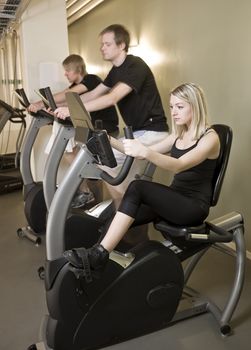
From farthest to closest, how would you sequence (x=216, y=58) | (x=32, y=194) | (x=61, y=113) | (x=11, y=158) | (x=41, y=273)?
(x=11, y=158)
(x=32, y=194)
(x=216, y=58)
(x=41, y=273)
(x=61, y=113)

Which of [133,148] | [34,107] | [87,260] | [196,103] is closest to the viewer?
[133,148]

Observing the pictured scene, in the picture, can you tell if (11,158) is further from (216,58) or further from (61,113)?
(216,58)

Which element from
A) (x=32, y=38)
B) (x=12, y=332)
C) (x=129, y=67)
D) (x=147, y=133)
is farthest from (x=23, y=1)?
(x=12, y=332)

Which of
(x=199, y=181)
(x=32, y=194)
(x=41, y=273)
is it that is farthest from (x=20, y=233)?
(x=199, y=181)

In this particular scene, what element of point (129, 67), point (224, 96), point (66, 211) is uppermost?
point (129, 67)

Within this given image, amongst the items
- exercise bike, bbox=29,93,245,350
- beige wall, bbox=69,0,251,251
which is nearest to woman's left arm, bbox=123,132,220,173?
exercise bike, bbox=29,93,245,350

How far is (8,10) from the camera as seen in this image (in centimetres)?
414

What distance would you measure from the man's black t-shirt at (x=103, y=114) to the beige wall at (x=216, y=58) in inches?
31.4

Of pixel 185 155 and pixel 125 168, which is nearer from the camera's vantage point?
pixel 125 168

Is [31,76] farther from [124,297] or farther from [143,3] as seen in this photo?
[124,297]

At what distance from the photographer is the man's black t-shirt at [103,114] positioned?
349 centimetres

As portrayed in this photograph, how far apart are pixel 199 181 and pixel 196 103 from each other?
1.46 ft

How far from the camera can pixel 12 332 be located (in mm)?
2268

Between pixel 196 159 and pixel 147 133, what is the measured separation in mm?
1045
